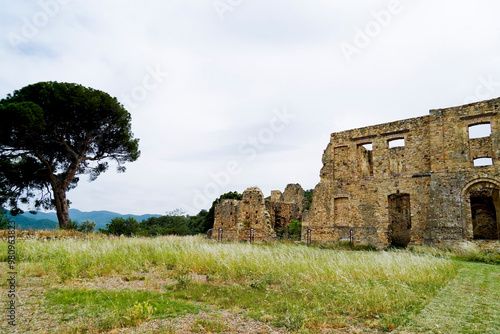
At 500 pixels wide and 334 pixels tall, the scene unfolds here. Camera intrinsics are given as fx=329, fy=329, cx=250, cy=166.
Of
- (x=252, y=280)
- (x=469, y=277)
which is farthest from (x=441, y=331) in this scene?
(x=469, y=277)

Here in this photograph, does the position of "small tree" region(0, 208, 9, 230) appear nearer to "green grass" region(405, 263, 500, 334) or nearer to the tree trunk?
the tree trunk

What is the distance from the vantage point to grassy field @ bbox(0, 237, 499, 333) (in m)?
4.34

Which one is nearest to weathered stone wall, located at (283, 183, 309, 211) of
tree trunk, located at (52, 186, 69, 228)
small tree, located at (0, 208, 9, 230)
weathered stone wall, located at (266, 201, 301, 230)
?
weathered stone wall, located at (266, 201, 301, 230)

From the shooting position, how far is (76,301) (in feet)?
17.1

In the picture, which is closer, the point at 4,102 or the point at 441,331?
the point at 441,331

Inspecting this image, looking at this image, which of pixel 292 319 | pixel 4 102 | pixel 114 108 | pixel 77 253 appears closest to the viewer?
pixel 292 319

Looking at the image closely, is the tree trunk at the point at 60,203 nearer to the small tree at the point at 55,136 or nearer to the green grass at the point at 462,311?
the small tree at the point at 55,136

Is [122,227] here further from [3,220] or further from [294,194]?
[294,194]

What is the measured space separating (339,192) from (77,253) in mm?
15740

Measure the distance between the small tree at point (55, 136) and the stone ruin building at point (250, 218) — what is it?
925cm

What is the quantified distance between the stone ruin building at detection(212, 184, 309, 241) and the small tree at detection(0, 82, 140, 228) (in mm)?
9254

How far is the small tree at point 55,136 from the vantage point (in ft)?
66.5

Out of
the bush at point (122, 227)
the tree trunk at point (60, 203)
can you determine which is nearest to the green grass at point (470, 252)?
the bush at point (122, 227)

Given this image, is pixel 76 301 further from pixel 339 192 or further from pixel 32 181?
pixel 32 181
